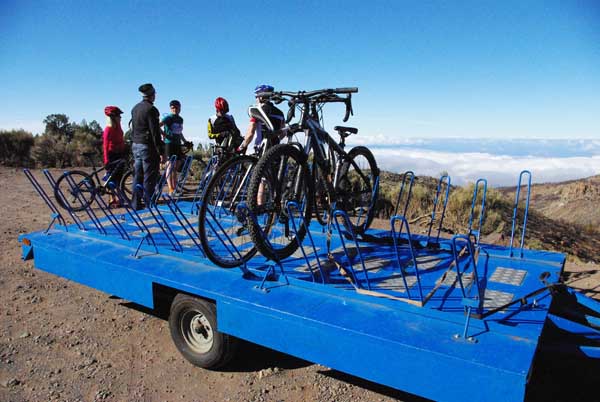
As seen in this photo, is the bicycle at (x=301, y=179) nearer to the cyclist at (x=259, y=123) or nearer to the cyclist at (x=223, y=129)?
the cyclist at (x=259, y=123)

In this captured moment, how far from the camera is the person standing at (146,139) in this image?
623 cm

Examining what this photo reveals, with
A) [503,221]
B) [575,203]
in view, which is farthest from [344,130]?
[575,203]

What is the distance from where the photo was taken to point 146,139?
20.9 feet

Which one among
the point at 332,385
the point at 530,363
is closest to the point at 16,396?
the point at 332,385

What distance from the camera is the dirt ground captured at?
3152mm

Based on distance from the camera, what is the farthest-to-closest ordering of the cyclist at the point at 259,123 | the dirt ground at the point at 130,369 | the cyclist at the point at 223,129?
1. the cyclist at the point at 223,129
2. the cyclist at the point at 259,123
3. the dirt ground at the point at 130,369

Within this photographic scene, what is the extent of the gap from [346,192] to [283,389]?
7.31 feet

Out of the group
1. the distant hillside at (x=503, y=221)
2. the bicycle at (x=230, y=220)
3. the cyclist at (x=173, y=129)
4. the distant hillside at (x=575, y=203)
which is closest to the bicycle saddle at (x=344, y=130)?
the bicycle at (x=230, y=220)

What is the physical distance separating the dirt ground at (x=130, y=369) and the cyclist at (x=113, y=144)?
3507 millimetres

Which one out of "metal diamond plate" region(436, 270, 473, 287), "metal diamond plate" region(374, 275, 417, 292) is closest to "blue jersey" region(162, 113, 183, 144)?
"metal diamond plate" region(374, 275, 417, 292)

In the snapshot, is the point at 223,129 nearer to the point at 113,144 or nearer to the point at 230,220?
the point at 113,144

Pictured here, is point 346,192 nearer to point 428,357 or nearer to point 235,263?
point 235,263

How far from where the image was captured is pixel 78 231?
4.70 metres

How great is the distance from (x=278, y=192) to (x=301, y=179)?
29 centimetres
